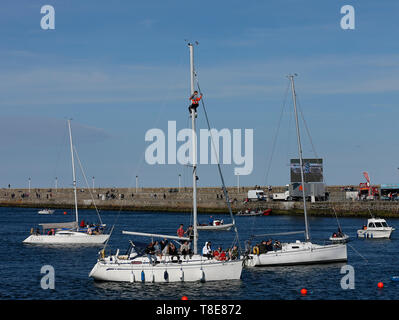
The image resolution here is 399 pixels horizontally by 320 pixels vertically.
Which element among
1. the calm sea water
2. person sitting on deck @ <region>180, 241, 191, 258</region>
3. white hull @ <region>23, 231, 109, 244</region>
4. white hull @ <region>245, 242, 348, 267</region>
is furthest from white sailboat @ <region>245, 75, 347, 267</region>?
white hull @ <region>23, 231, 109, 244</region>

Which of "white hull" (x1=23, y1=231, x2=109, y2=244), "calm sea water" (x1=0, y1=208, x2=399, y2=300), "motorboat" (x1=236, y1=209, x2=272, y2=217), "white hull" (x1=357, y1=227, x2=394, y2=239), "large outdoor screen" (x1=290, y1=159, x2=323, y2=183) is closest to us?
"calm sea water" (x1=0, y1=208, x2=399, y2=300)

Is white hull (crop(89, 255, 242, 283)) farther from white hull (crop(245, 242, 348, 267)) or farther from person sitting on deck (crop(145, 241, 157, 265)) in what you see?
white hull (crop(245, 242, 348, 267))

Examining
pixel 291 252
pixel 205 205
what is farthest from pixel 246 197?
pixel 291 252

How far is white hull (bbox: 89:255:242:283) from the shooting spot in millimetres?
43719

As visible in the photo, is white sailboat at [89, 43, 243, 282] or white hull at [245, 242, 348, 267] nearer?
white sailboat at [89, 43, 243, 282]

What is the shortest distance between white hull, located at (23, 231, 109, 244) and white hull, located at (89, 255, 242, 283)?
33312mm

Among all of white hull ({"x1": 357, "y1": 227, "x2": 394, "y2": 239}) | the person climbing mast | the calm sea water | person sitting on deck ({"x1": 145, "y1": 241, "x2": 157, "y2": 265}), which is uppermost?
the person climbing mast

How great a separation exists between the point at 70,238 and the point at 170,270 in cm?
3673

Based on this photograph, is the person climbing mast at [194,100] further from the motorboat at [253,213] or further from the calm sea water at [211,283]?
the motorboat at [253,213]

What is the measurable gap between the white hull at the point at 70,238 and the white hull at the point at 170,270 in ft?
109

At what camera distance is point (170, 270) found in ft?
144

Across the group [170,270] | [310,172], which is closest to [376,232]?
[170,270]

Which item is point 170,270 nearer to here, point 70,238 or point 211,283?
point 211,283
